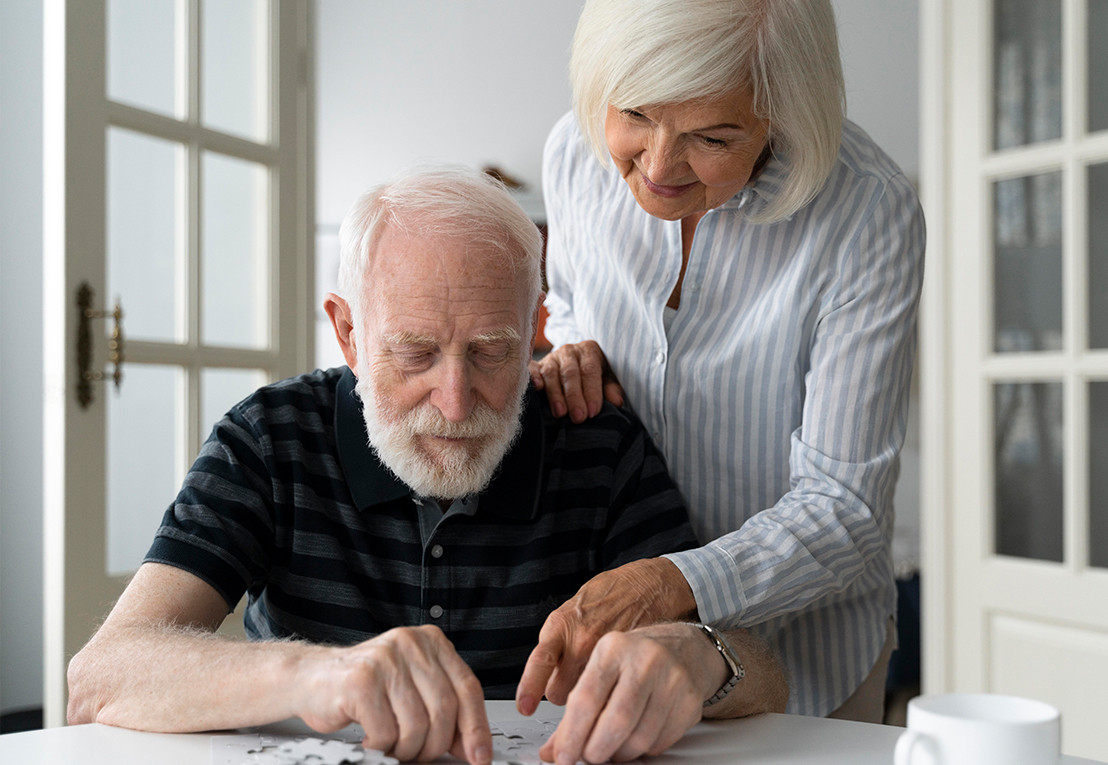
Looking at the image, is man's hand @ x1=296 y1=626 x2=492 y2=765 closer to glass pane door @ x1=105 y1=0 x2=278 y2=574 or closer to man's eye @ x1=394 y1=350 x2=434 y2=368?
man's eye @ x1=394 y1=350 x2=434 y2=368

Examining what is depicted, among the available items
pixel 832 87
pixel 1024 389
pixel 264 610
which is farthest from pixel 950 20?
pixel 264 610

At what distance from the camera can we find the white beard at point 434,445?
1352mm

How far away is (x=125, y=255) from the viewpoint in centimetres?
254

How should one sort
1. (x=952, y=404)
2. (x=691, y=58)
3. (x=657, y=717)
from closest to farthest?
(x=657, y=717) → (x=691, y=58) → (x=952, y=404)

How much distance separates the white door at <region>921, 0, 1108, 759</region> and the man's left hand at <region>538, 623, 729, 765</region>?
7.20ft

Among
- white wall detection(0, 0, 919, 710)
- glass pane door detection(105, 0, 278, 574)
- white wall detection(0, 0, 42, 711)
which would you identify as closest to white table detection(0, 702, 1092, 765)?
glass pane door detection(105, 0, 278, 574)

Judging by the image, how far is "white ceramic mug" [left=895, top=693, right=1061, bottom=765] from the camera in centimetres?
72

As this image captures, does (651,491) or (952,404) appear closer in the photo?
(651,491)

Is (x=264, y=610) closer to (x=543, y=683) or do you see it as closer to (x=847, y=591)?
(x=543, y=683)

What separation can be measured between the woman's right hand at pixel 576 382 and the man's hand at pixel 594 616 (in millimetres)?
374

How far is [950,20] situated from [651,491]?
235 centimetres

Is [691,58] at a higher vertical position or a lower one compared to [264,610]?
higher

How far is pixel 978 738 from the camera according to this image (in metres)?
0.72

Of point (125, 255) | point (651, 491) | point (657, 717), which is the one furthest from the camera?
point (125, 255)
